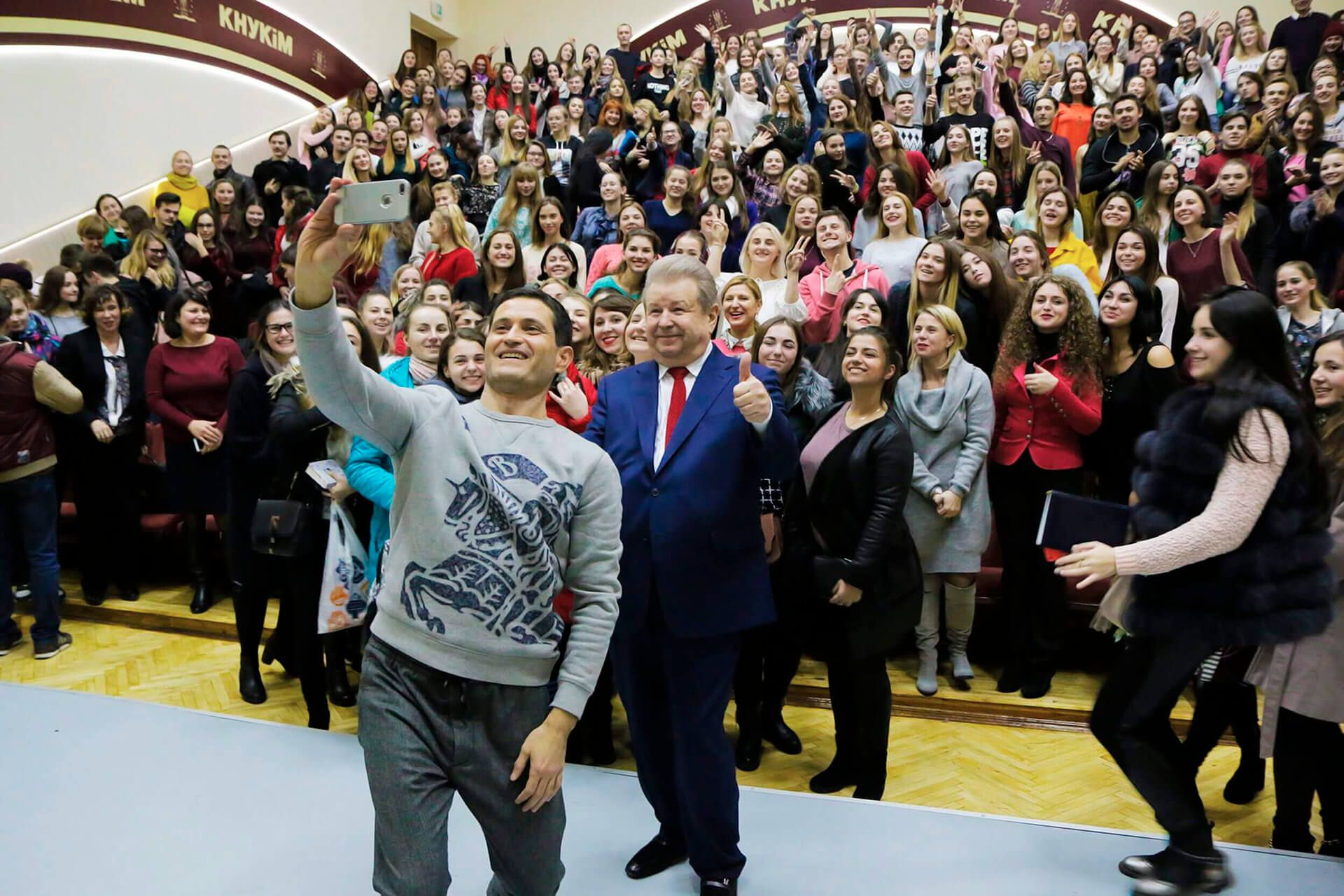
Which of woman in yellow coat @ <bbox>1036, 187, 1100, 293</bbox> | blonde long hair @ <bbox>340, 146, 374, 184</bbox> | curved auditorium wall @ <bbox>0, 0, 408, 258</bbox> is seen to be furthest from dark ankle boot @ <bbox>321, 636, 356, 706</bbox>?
curved auditorium wall @ <bbox>0, 0, 408, 258</bbox>

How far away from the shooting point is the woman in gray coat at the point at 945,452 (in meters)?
3.38

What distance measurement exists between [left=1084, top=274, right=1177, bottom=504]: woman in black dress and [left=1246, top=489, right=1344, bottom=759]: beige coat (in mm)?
1125

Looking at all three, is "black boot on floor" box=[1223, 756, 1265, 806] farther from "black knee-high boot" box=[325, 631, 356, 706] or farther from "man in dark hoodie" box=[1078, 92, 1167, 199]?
"man in dark hoodie" box=[1078, 92, 1167, 199]

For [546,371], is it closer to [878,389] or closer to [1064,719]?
[878,389]

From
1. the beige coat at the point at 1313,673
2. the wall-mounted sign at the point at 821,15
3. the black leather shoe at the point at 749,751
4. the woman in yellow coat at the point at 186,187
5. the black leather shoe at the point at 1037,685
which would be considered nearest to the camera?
the beige coat at the point at 1313,673

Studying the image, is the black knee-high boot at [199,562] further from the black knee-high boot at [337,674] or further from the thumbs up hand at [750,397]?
the thumbs up hand at [750,397]

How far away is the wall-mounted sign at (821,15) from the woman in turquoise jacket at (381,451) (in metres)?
8.70

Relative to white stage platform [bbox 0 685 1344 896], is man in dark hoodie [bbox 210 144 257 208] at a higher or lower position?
higher

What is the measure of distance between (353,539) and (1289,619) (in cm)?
255

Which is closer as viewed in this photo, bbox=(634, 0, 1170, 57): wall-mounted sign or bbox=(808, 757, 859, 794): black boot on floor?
bbox=(808, 757, 859, 794): black boot on floor

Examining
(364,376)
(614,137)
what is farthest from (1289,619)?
(614,137)

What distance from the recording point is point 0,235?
23.7 ft

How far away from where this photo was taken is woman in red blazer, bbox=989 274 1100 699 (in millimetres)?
3441

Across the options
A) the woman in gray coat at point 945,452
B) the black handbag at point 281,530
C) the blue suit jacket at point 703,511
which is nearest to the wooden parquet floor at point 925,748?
the woman in gray coat at point 945,452
